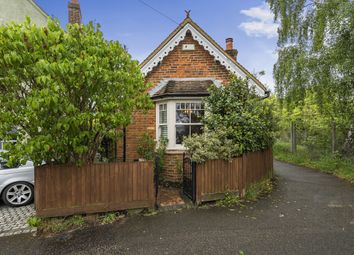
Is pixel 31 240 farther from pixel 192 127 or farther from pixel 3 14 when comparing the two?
pixel 3 14

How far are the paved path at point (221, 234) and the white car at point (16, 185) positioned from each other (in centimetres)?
207

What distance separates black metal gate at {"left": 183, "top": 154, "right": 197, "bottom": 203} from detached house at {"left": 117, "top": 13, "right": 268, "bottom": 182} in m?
1.40

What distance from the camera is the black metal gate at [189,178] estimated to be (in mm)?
6121

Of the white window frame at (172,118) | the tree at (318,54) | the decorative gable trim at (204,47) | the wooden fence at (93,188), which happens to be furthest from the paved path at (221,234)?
the tree at (318,54)

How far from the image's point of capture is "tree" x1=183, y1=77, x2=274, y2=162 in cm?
630

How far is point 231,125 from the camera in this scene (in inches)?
273

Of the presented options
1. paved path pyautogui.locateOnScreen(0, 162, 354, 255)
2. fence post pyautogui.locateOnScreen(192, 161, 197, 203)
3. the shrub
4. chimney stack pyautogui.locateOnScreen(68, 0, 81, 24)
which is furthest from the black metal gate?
chimney stack pyautogui.locateOnScreen(68, 0, 81, 24)

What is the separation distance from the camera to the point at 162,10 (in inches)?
468

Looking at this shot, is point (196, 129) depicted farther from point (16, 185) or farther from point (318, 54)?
point (318, 54)

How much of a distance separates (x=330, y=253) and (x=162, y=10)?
1218 cm

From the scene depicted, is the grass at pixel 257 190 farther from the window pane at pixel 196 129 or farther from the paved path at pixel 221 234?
the window pane at pixel 196 129

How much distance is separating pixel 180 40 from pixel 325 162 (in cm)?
974

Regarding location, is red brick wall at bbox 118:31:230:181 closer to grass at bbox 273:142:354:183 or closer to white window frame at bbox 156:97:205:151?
white window frame at bbox 156:97:205:151

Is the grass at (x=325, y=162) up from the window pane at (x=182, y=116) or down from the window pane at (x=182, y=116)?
down
